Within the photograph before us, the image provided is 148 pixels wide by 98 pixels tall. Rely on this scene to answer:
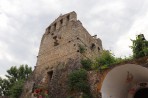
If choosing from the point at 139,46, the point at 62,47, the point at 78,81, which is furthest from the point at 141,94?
the point at 62,47

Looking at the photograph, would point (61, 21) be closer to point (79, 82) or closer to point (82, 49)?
point (82, 49)

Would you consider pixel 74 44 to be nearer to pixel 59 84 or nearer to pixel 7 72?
pixel 59 84

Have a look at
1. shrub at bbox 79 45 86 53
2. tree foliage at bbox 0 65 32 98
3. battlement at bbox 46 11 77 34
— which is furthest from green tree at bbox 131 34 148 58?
tree foliage at bbox 0 65 32 98

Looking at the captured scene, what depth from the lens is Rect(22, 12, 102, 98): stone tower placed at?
45.4 ft

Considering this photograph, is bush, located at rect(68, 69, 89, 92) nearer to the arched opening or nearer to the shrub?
the shrub

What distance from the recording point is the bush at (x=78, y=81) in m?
11.0

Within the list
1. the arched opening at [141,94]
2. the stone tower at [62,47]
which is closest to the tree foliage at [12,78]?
the stone tower at [62,47]

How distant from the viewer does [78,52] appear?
1338 centimetres

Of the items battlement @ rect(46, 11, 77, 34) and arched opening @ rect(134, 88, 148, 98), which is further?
battlement @ rect(46, 11, 77, 34)

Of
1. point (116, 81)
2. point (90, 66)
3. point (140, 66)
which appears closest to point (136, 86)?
point (116, 81)

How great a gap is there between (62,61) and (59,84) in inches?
71.7

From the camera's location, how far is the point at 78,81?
11.2 metres

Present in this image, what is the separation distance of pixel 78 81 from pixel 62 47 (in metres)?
4.04

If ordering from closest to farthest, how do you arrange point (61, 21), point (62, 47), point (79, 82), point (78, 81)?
point (79, 82)
point (78, 81)
point (62, 47)
point (61, 21)
